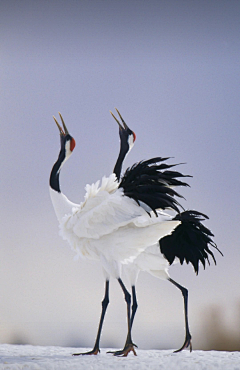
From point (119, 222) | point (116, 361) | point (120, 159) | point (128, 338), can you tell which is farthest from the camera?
point (120, 159)

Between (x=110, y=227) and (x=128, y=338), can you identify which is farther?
(x=128, y=338)

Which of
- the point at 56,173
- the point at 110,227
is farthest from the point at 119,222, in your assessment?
the point at 56,173

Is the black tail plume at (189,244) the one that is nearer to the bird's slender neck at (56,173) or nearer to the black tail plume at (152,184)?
the black tail plume at (152,184)

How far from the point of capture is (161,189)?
344cm

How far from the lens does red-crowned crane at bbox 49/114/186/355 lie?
3.39 meters

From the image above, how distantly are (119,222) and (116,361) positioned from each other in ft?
3.08

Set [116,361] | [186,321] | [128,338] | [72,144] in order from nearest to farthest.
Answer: [116,361]
[128,338]
[186,321]
[72,144]

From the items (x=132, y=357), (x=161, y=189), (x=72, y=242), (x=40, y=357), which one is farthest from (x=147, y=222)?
(x=40, y=357)

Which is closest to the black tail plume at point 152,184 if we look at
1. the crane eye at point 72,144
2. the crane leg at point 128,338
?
the crane leg at point 128,338

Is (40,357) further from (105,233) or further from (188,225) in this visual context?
(188,225)

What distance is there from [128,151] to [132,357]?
82.9 inches

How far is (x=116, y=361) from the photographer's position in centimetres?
320

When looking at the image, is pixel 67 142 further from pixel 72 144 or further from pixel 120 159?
pixel 120 159

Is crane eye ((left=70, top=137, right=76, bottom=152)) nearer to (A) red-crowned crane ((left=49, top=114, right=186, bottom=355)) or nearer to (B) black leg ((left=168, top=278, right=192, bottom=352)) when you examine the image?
(A) red-crowned crane ((left=49, top=114, right=186, bottom=355))
